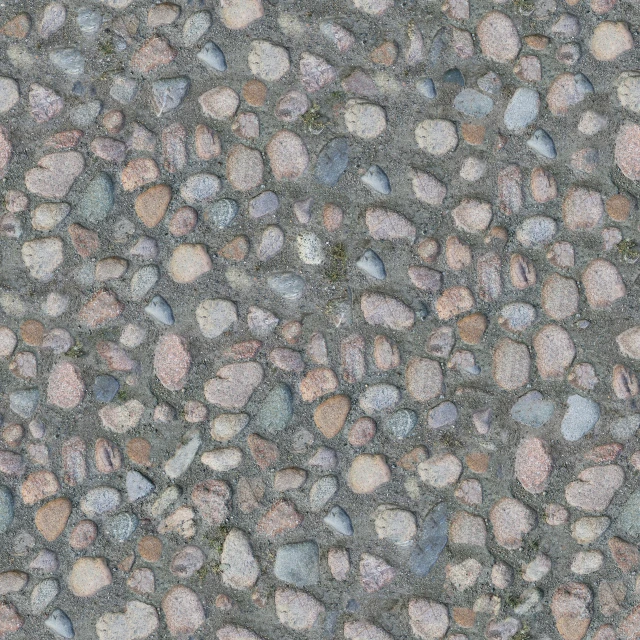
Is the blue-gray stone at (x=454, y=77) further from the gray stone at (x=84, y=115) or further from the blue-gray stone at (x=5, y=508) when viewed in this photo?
the blue-gray stone at (x=5, y=508)

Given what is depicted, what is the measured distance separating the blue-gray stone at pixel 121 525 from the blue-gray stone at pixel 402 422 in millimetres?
850

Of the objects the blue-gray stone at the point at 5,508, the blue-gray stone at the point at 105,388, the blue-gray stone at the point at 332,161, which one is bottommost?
the blue-gray stone at the point at 5,508

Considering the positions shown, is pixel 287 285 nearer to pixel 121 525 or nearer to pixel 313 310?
pixel 313 310

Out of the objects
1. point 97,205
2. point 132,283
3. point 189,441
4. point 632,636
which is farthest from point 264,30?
point 632,636

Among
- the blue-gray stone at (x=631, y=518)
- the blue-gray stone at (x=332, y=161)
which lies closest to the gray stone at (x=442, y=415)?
the blue-gray stone at (x=631, y=518)

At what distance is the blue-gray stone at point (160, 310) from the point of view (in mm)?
2180

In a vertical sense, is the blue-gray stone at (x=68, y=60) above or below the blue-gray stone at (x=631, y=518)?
above

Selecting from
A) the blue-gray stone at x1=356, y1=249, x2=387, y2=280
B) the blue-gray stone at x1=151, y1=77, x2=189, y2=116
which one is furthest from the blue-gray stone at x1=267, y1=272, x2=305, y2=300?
the blue-gray stone at x1=151, y1=77, x2=189, y2=116

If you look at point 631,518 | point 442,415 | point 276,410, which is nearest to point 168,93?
point 276,410

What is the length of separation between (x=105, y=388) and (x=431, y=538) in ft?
3.67

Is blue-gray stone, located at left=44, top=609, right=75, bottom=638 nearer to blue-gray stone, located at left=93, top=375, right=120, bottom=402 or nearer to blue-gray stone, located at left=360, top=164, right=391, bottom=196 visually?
blue-gray stone, located at left=93, top=375, right=120, bottom=402

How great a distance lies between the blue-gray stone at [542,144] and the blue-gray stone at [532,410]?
743 mm

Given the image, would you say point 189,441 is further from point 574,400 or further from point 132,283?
point 574,400

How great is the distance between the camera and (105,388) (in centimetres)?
219
